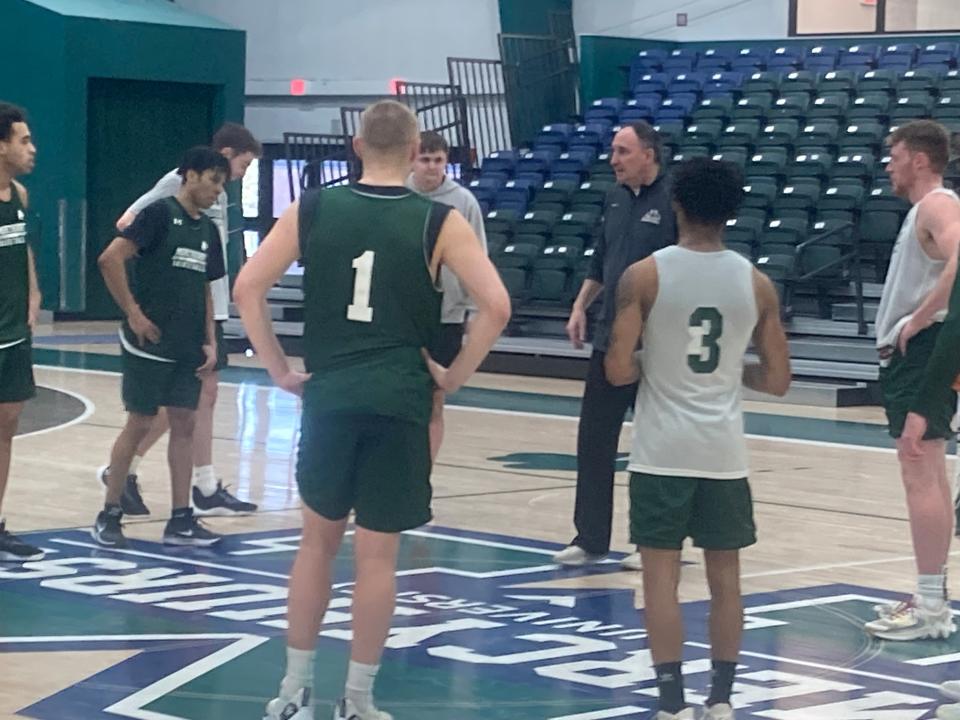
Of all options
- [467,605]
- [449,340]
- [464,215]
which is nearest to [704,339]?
[467,605]

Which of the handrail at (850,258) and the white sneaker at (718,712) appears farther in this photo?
the handrail at (850,258)

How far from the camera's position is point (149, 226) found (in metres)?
6.79

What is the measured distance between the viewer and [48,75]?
19094mm

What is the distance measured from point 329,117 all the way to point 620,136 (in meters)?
16.5

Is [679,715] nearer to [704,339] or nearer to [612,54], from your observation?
[704,339]

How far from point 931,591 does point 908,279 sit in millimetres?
1022

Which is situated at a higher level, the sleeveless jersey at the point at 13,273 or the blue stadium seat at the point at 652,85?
the blue stadium seat at the point at 652,85

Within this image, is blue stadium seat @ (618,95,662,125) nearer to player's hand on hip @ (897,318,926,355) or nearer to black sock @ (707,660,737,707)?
player's hand on hip @ (897,318,926,355)

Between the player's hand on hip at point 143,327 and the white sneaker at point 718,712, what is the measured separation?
314 cm

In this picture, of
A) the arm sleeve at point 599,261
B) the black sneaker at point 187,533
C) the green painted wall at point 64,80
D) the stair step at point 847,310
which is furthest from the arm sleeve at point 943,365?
the green painted wall at point 64,80

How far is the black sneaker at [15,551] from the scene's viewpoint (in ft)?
21.8

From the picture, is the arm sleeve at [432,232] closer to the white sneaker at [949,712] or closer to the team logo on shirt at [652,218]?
the white sneaker at [949,712]

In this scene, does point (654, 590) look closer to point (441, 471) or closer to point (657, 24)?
point (441, 471)

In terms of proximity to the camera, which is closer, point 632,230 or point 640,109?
point 632,230
